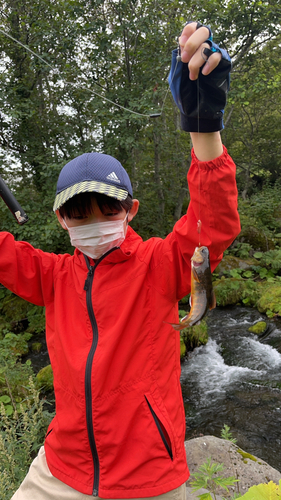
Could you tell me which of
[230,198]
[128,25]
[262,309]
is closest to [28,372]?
[230,198]

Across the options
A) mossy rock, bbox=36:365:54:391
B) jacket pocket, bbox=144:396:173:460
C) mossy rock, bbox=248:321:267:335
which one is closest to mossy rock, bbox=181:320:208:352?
mossy rock, bbox=248:321:267:335

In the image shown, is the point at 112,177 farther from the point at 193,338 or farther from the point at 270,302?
the point at 270,302

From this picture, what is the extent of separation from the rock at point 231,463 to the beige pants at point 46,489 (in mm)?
1465

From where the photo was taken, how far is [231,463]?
3043 mm

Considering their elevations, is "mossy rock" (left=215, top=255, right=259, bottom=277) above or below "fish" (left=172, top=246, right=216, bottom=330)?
below

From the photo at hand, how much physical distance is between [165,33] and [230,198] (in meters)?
8.39

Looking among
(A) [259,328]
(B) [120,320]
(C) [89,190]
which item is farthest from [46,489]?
(A) [259,328]

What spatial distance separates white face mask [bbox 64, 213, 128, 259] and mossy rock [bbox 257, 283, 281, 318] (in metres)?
8.34

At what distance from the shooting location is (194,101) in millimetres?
1425

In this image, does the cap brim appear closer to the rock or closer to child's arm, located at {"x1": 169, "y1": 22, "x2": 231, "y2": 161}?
child's arm, located at {"x1": 169, "y1": 22, "x2": 231, "y2": 161}

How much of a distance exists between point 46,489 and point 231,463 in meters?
2.10

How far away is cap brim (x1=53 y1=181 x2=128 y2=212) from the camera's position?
164 cm

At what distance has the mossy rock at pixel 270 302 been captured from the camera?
29.6ft

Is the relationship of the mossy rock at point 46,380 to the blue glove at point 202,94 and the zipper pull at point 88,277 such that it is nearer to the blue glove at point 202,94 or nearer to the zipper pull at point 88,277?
the zipper pull at point 88,277
